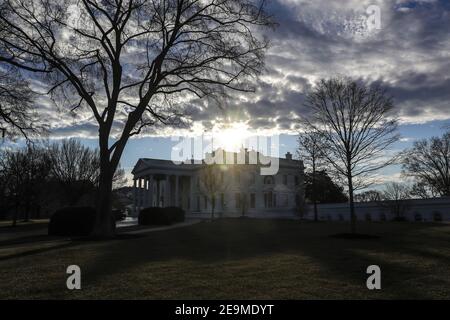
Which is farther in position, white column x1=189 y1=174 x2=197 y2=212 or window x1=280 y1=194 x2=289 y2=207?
white column x1=189 y1=174 x2=197 y2=212

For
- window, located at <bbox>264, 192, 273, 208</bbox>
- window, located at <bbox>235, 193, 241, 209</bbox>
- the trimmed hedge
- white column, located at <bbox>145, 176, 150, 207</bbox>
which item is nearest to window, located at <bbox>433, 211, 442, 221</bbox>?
window, located at <bbox>264, 192, 273, 208</bbox>

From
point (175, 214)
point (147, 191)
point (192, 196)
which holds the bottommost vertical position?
point (175, 214)

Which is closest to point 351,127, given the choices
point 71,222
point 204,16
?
point 204,16

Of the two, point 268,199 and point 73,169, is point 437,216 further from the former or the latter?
point 73,169

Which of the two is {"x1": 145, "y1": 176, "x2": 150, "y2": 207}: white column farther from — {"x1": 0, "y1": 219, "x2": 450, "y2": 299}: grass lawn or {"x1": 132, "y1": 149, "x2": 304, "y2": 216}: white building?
{"x1": 0, "y1": 219, "x2": 450, "y2": 299}: grass lawn

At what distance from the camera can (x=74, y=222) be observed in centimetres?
2278

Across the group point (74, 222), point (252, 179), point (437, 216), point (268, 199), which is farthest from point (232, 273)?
point (268, 199)

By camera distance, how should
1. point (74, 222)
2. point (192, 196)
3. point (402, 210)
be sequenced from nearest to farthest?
1. point (74, 222)
2. point (402, 210)
3. point (192, 196)

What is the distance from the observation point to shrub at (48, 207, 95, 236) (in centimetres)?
2275

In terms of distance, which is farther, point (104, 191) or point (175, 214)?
point (175, 214)

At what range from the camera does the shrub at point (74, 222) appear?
74.6 feet

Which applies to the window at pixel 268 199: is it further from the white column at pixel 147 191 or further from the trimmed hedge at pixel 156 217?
the trimmed hedge at pixel 156 217

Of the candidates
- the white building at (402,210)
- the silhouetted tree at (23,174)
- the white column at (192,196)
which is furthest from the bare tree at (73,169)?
the white building at (402,210)
